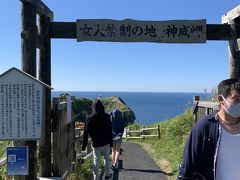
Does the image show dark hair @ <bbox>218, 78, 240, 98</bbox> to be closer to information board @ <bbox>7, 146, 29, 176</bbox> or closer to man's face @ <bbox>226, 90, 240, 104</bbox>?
man's face @ <bbox>226, 90, 240, 104</bbox>

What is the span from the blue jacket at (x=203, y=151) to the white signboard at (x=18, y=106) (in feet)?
9.70

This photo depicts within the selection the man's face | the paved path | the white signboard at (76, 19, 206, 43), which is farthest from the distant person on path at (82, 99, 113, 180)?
the man's face

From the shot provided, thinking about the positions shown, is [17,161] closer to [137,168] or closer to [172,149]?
[137,168]

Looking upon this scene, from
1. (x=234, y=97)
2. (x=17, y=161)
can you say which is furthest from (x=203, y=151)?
(x=17, y=161)

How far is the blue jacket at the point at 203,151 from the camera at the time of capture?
4.05 meters

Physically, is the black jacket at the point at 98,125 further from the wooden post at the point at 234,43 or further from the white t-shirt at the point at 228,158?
the white t-shirt at the point at 228,158

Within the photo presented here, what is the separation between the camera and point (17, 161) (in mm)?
6574

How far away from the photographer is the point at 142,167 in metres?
13.2

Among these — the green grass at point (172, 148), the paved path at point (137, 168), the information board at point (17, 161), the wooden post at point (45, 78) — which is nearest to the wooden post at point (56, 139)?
the wooden post at point (45, 78)

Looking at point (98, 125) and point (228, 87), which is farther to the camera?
point (98, 125)

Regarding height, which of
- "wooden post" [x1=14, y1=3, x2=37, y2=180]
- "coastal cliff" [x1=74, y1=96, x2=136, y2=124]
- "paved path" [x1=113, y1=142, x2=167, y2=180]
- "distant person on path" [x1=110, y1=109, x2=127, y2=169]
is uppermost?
"wooden post" [x1=14, y1=3, x2=37, y2=180]

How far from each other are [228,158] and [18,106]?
3.37 meters

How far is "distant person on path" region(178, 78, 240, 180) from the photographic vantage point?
400cm

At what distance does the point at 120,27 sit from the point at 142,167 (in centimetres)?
538
